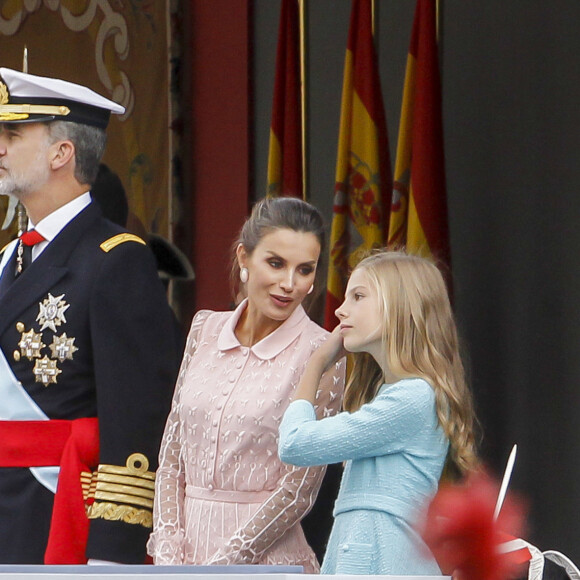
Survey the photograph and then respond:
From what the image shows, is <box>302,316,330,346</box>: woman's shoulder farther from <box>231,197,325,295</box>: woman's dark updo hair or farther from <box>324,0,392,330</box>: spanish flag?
<box>324,0,392,330</box>: spanish flag

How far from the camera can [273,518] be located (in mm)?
2500

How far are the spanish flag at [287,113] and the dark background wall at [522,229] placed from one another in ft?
1.22

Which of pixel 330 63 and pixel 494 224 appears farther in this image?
pixel 330 63

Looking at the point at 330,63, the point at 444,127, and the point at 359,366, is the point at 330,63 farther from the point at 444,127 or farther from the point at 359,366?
the point at 359,366

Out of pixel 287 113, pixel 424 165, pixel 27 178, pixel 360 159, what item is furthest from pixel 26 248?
pixel 287 113

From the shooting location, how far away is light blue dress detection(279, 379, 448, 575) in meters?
2.37

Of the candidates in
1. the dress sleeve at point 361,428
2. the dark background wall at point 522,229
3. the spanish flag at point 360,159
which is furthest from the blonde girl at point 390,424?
the spanish flag at point 360,159

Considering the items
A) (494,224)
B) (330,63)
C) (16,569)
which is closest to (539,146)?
(494,224)

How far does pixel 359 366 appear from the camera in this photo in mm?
2654

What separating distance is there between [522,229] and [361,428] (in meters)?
1.52

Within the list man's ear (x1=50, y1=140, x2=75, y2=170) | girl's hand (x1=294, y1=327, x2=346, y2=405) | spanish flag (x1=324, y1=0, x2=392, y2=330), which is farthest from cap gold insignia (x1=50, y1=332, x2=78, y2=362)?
spanish flag (x1=324, y1=0, x2=392, y2=330)

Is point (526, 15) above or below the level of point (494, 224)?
above

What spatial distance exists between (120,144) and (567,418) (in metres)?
2.37

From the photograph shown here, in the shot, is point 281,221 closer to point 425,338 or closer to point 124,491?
point 425,338
